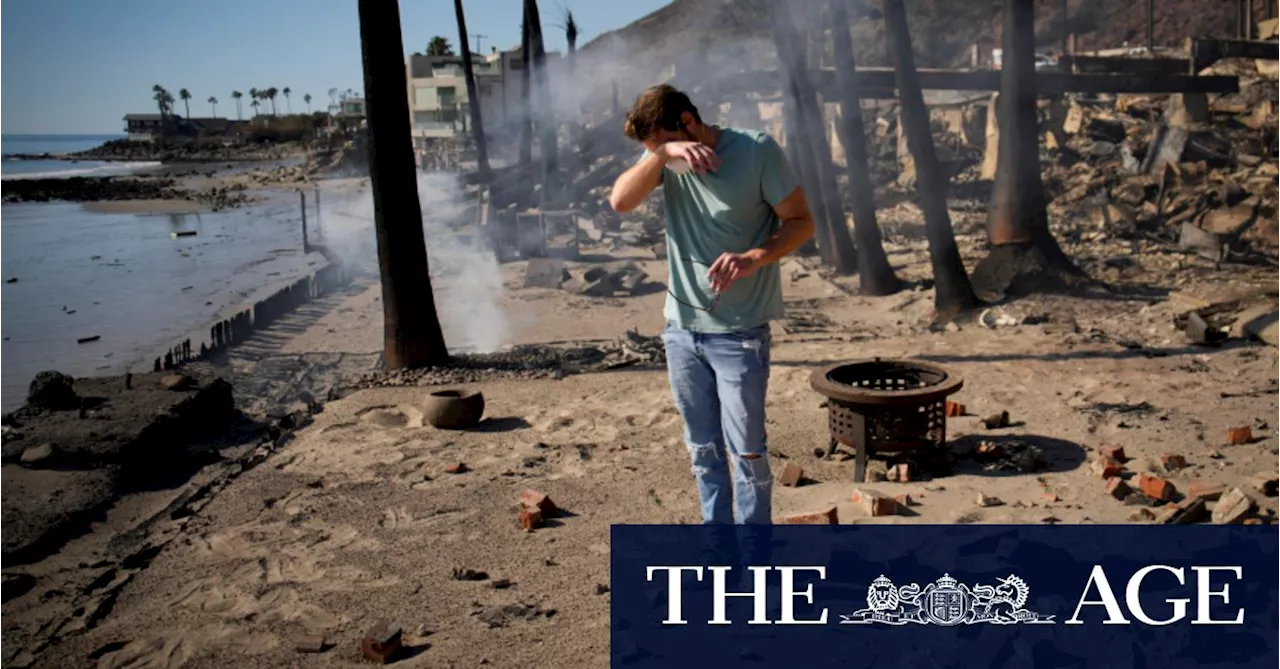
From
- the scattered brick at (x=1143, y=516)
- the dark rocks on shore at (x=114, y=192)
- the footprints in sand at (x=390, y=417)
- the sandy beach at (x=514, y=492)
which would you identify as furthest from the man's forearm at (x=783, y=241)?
the dark rocks on shore at (x=114, y=192)

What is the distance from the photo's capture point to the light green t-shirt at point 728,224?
142 inches

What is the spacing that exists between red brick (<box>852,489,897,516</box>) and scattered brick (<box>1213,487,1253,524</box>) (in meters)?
1.49

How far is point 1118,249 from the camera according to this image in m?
15.3

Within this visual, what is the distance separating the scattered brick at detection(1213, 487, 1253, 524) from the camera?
15.1ft

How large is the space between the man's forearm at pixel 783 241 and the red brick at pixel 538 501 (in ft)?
7.81

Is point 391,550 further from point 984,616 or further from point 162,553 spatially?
point 984,616

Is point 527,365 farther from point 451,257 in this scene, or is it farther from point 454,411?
point 451,257

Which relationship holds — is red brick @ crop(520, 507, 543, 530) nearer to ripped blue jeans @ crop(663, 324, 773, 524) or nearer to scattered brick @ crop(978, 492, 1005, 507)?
ripped blue jeans @ crop(663, 324, 773, 524)

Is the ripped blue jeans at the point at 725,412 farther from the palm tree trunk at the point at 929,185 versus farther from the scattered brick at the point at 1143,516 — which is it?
the palm tree trunk at the point at 929,185

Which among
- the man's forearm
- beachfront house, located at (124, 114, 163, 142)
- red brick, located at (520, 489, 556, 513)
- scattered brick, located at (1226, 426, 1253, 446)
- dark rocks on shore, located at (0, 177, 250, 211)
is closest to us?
the man's forearm

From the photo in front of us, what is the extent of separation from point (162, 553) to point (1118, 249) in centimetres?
1441

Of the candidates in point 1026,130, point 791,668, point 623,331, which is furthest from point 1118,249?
point 791,668

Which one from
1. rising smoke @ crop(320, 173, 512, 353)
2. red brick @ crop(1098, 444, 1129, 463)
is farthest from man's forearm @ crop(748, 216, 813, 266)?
rising smoke @ crop(320, 173, 512, 353)

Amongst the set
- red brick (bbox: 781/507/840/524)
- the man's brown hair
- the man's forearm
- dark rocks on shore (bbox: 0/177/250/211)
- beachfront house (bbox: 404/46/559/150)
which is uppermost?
beachfront house (bbox: 404/46/559/150)
